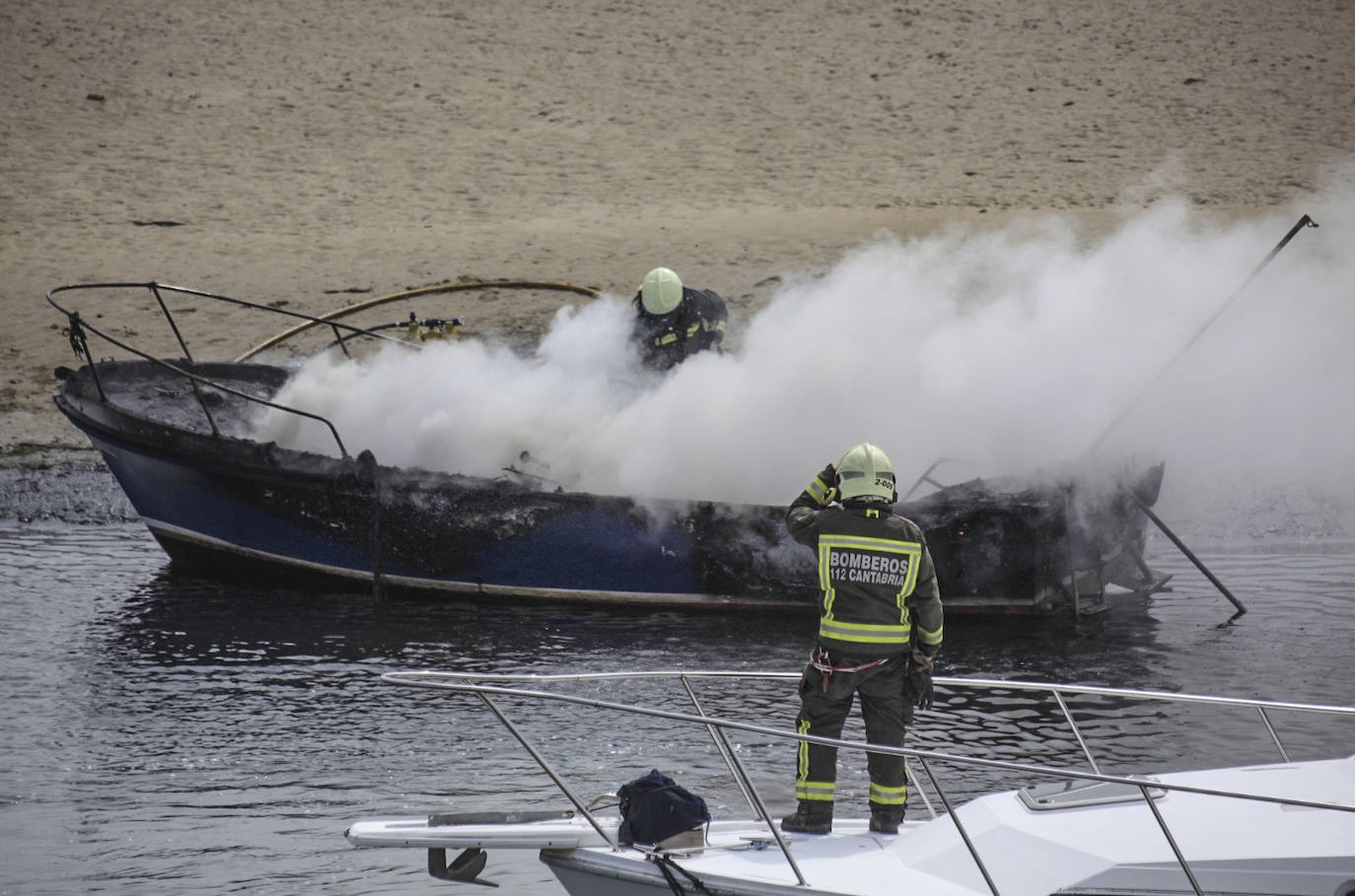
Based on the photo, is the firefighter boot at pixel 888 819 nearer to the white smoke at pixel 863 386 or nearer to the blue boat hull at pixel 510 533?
the blue boat hull at pixel 510 533

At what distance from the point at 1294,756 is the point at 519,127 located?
27.4 metres

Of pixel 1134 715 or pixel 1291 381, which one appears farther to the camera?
pixel 1291 381

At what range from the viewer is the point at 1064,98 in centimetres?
3475

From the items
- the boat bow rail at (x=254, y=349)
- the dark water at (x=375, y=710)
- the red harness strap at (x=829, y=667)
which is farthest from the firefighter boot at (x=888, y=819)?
the boat bow rail at (x=254, y=349)

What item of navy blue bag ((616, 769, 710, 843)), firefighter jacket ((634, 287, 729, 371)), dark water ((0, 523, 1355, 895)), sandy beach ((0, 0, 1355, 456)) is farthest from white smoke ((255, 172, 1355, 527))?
navy blue bag ((616, 769, 710, 843))

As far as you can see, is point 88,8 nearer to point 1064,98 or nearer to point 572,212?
point 572,212

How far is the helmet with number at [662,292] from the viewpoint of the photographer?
519 inches

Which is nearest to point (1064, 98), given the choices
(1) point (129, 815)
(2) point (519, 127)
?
(2) point (519, 127)

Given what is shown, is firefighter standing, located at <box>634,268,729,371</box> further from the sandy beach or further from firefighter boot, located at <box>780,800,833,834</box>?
firefighter boot, located at <box>780,800,833,834</box>

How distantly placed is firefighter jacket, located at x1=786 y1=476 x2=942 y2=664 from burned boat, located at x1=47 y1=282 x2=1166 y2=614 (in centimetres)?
513

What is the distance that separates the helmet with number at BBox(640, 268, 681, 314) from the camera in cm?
1318

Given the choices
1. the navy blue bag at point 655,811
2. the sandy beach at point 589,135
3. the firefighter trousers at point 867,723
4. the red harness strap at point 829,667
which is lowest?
the navy blue bag at point 655,811

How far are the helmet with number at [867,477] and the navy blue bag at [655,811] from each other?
137 centimetres

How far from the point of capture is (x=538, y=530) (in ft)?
39.3
